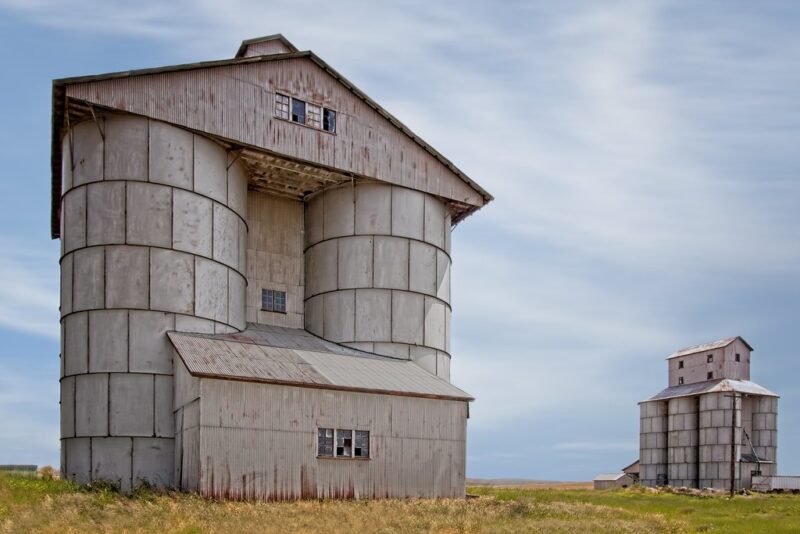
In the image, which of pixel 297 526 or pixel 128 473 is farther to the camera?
pixel 128 473

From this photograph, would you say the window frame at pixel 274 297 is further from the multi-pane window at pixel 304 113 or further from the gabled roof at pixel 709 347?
the gabled roof at pixel 709 347

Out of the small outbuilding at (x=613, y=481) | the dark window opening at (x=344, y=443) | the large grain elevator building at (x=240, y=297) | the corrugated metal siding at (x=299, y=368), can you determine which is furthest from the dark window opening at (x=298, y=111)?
the small outbuilding at (x=613, y=481)

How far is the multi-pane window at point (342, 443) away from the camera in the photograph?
1292 inches

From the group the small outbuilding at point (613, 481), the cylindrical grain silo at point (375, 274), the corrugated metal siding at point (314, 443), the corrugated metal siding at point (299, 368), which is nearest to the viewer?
the corrugated metal siding at point (314, 443)

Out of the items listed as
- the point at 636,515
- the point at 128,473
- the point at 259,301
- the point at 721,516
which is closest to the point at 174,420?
the point at 128,473

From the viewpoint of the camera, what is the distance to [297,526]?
2478cm

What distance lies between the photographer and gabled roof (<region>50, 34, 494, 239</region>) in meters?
34.5

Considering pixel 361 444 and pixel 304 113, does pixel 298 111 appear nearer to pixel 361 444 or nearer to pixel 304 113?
pixel 304 113

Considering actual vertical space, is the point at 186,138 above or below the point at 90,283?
above

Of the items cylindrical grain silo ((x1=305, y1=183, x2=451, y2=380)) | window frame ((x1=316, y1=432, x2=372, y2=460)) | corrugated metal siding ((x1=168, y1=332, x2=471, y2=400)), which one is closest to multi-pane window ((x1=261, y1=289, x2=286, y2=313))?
cylindrical grain silo ((x1=305, y1=183, x2=451, y2=380))

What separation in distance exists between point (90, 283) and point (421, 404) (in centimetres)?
1471

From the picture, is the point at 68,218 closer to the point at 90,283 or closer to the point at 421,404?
the point at 90,283

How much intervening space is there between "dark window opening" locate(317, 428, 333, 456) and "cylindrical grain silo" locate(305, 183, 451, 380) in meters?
9.35

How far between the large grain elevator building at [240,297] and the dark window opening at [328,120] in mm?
71
